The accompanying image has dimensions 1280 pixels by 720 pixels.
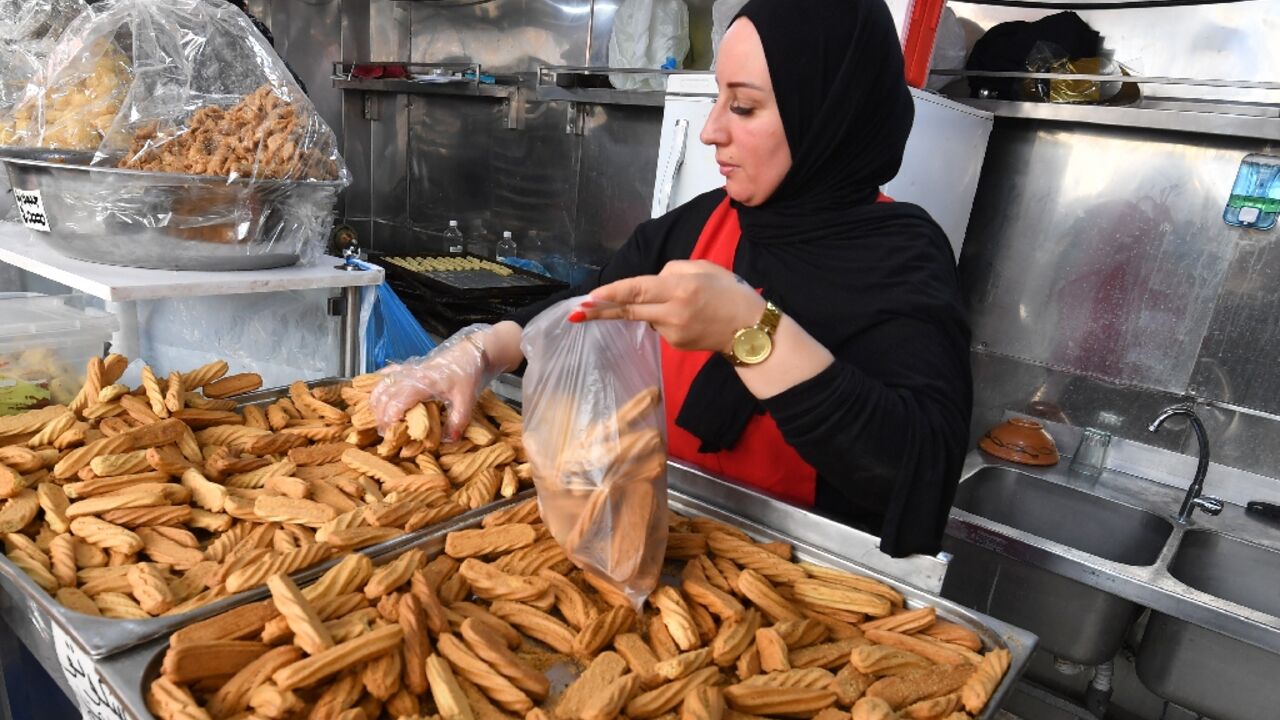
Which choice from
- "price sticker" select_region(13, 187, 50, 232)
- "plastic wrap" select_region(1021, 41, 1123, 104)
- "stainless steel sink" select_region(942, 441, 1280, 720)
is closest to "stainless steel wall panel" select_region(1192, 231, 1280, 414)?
"stainless steel sink" select_region(942, 441, 1280, 720)

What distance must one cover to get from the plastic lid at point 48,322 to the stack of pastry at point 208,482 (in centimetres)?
37

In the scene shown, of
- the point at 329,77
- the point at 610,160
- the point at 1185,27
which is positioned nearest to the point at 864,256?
the point at 1185,27

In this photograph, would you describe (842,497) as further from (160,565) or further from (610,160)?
(610,160)

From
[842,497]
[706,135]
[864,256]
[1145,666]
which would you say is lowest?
[1145,666]

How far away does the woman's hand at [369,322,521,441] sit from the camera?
1447 mm

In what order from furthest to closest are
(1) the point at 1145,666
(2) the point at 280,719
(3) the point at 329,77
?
1. (3) the point at 329,77
2. (1) the point at 1145,666
3. (2) the point at 280,719

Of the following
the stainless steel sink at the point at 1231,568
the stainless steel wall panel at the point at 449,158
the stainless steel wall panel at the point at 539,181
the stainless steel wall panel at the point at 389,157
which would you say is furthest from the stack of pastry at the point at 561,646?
the stainless steel wall panel at the point at 389,157

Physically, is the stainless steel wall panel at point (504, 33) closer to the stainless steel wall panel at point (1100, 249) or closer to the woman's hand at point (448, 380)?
the stainless steel wall panel at point (1100, 249)

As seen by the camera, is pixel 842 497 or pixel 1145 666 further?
pixel 1145 666

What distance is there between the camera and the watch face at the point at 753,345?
1.12m

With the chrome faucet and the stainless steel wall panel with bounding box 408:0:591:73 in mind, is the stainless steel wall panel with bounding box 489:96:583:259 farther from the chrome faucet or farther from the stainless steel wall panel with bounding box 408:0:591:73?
the chrome faucet

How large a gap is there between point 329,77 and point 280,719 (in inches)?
230

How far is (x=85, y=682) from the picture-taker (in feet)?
2.81

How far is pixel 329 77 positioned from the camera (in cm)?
571
